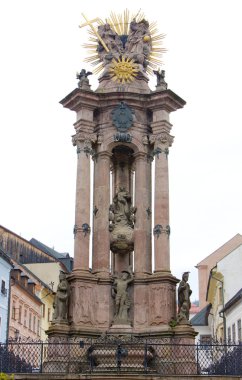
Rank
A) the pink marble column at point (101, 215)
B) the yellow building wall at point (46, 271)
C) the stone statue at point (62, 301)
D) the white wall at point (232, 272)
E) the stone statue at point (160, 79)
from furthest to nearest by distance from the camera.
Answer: the yellow building wall at point (46, 271) < the white wall at point (232, 272) < the stone statue at point (160, 79) < the pink marble column at point (101, 215) < the stone statue at point (62, 301)

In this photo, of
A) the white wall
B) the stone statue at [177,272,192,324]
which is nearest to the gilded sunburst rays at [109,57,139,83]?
the stone statue at [177,272,192,324]

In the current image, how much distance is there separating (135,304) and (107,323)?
101cm

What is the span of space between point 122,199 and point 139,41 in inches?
216

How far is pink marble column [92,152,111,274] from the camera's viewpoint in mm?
22422

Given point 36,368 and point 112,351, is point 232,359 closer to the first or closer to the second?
point 112,351

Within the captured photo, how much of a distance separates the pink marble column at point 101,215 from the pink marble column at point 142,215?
0.90 meters

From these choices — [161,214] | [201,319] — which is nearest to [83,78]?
[161,214]

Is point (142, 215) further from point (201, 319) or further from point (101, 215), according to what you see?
point (201, 319)

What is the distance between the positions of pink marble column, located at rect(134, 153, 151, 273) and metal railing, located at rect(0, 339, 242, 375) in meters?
2.65

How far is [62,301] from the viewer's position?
2152 cm

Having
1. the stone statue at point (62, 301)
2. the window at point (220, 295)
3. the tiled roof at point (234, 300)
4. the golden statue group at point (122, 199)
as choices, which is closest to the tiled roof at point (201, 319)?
the window at point (220, 295)

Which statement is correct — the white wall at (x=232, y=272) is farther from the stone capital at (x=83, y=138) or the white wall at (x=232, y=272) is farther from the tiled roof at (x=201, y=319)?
the stone capital at (x=83, y=138)

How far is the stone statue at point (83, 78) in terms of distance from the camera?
23.9 m

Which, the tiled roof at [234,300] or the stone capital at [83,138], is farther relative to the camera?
the tiled roof at [234,300]
